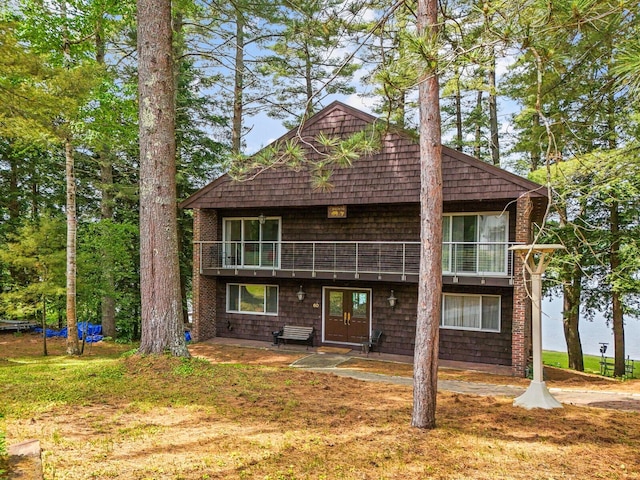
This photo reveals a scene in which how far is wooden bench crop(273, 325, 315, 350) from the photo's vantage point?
44.2ft

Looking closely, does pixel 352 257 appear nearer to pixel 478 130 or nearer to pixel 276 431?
pixel 276 431

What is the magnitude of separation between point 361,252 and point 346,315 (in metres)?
2.14

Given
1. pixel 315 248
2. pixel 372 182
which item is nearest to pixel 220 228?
pixel 315 248

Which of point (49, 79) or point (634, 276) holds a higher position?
point (49, 79)

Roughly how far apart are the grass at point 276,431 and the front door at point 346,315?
21.0 ft

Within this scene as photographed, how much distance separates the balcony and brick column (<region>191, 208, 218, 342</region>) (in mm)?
273

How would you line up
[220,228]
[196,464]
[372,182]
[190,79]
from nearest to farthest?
[196,464], [372,182], [220,228], [190,79]

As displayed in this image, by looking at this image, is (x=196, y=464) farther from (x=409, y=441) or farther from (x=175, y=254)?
(x=175, y=254)

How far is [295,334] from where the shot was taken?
1365 centimetres

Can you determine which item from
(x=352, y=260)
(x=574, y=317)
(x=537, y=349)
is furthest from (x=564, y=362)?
(x=537, y=349)

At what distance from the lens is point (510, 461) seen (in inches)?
153

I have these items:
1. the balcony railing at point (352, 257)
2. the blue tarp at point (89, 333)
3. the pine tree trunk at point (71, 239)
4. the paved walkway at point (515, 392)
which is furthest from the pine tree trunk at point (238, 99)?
the paved walkway at point (515, 392)

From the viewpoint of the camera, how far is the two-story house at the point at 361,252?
11070 millimetres

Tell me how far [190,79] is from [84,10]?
699cm
